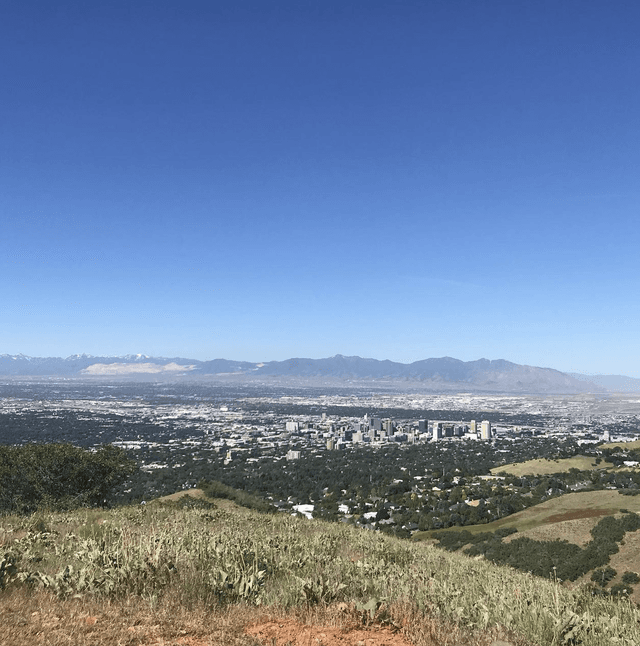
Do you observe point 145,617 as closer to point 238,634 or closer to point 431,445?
point 238,634

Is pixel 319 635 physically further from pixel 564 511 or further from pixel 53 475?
pixel 564 511

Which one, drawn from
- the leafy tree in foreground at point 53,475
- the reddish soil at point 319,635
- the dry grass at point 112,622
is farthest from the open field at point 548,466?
the dry grass at point 112,622

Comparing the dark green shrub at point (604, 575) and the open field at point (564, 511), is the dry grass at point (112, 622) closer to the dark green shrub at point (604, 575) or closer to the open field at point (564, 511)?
the dark green shrub at point (604, 575)

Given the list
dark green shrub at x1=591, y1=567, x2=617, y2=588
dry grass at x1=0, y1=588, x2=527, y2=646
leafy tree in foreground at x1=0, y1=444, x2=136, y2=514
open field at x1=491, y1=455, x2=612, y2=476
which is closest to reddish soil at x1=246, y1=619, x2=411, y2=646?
dry grass at x1=0, y1=588, x2=527, y2=646

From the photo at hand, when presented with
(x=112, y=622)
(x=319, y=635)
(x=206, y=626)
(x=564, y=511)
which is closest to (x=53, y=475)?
(x=112, y=622)

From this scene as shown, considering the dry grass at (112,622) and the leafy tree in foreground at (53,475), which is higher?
the dry grass at (112,622)

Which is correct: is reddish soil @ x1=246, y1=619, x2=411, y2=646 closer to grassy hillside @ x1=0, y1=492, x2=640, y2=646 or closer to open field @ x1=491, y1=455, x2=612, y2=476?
grassy hillside @ x1=0, y1=492, x2=640, y2=646

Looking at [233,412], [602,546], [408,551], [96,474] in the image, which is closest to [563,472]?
[602,546]
